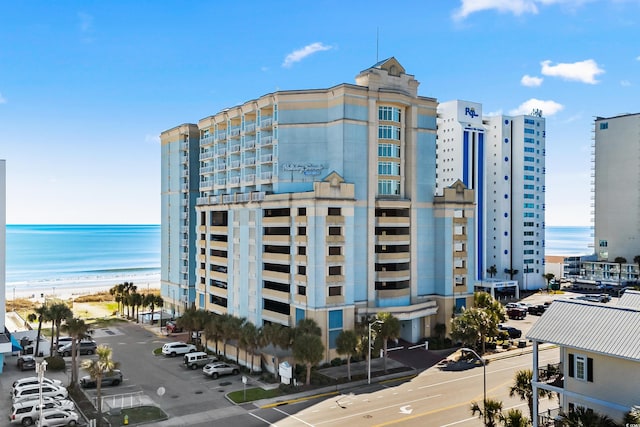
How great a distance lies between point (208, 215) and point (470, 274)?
40.2 m

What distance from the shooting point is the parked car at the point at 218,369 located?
56.1 m

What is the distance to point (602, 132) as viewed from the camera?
14012cm

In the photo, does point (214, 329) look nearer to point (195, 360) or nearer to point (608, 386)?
point (195, 360)

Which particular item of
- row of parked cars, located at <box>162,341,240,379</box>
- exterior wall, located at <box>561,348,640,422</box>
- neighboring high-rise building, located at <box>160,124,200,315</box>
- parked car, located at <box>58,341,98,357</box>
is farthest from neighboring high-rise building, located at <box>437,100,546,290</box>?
exterior wall, located at <box>561,348,640,422</box>

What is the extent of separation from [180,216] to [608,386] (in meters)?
79.4

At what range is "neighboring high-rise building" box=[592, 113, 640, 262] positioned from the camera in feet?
A: 436

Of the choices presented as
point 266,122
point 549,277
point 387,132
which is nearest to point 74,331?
point 266,122

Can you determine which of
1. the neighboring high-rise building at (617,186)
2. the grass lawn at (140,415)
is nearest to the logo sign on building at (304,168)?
the grass lawn at (140,415)

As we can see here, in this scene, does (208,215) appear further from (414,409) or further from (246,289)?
(414,409)

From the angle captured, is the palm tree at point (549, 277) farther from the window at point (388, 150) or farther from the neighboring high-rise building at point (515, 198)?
the window at point (388, 150)

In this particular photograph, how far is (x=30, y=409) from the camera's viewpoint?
42.7m

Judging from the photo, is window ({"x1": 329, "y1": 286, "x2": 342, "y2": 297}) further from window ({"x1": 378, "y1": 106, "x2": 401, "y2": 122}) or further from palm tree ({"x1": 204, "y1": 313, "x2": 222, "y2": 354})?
window ({"x1": 378, "y1": 106, "x2": 401, "y2": 122})

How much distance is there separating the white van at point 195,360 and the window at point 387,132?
35.3 metres

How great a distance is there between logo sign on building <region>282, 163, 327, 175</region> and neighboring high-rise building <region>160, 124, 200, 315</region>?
105ft
